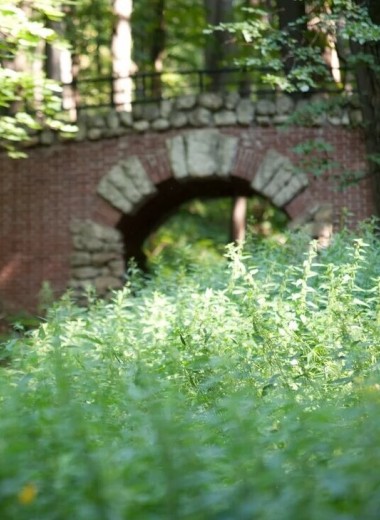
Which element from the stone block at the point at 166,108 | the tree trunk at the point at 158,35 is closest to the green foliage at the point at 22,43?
the stone block at the point at 166,108

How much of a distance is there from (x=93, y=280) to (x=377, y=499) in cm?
1246

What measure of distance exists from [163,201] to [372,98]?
4.82m

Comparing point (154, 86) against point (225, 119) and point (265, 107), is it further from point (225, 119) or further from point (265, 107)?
point (265, 107)

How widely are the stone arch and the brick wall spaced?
4.0 inches

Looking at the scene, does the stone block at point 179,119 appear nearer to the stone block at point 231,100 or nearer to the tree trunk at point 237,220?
the stone block at point 231,100

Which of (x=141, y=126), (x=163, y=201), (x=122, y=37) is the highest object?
(x=122, y=37)

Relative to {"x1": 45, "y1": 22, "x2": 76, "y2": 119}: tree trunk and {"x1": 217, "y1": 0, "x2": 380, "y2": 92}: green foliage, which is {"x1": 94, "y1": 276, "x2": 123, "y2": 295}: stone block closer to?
{"x1": 45, "y1": 22, "x2": 76, "y2": 119}: tree trunk

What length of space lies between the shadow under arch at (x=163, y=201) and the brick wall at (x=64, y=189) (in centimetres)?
39

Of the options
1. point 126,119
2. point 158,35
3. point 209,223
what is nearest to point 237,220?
point 158,35

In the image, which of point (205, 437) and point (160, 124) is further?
point (160, 124)

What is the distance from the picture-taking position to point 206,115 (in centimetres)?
1462

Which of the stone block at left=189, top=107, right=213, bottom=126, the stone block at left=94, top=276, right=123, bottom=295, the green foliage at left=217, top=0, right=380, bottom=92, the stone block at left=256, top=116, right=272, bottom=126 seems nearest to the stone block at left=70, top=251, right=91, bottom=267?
the stone block at left=94, top=276, right=123, bottom=295

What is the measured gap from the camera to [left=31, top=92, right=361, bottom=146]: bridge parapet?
1439cm

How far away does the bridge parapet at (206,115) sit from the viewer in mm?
14391
